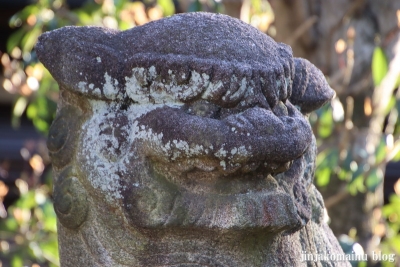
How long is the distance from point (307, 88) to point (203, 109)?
309mm

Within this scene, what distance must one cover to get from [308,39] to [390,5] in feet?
1.04

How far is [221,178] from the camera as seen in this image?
106 cm

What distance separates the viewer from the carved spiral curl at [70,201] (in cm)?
110

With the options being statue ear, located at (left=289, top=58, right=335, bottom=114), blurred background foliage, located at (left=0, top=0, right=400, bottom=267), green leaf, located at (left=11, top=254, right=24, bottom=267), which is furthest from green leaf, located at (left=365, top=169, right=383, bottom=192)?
green leaf, located at (left=11, top=254, right=24, bottom=267)

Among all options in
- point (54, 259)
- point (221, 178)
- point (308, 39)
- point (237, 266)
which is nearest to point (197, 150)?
point (221, 178)

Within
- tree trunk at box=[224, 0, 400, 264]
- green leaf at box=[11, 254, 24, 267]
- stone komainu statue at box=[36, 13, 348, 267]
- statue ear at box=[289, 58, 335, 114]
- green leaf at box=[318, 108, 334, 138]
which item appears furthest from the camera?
tree trunk at box=[224, 0, 400, 264]

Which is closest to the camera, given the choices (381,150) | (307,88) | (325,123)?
(307,88)

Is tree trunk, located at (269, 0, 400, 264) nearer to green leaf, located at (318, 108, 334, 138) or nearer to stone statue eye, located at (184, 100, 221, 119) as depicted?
green leaf, located at (318, 108, 334, 138)

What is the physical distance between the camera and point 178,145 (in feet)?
3.34

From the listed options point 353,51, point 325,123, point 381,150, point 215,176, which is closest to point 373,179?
point 381,150

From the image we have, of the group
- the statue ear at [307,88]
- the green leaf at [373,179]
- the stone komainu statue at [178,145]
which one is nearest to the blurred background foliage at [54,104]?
the green leaf at [373,179]

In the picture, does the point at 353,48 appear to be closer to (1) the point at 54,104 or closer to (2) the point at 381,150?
(2) the point at 381,150

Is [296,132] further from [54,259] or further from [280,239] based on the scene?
[54,259]

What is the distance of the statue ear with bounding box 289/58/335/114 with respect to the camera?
49.1 inches
